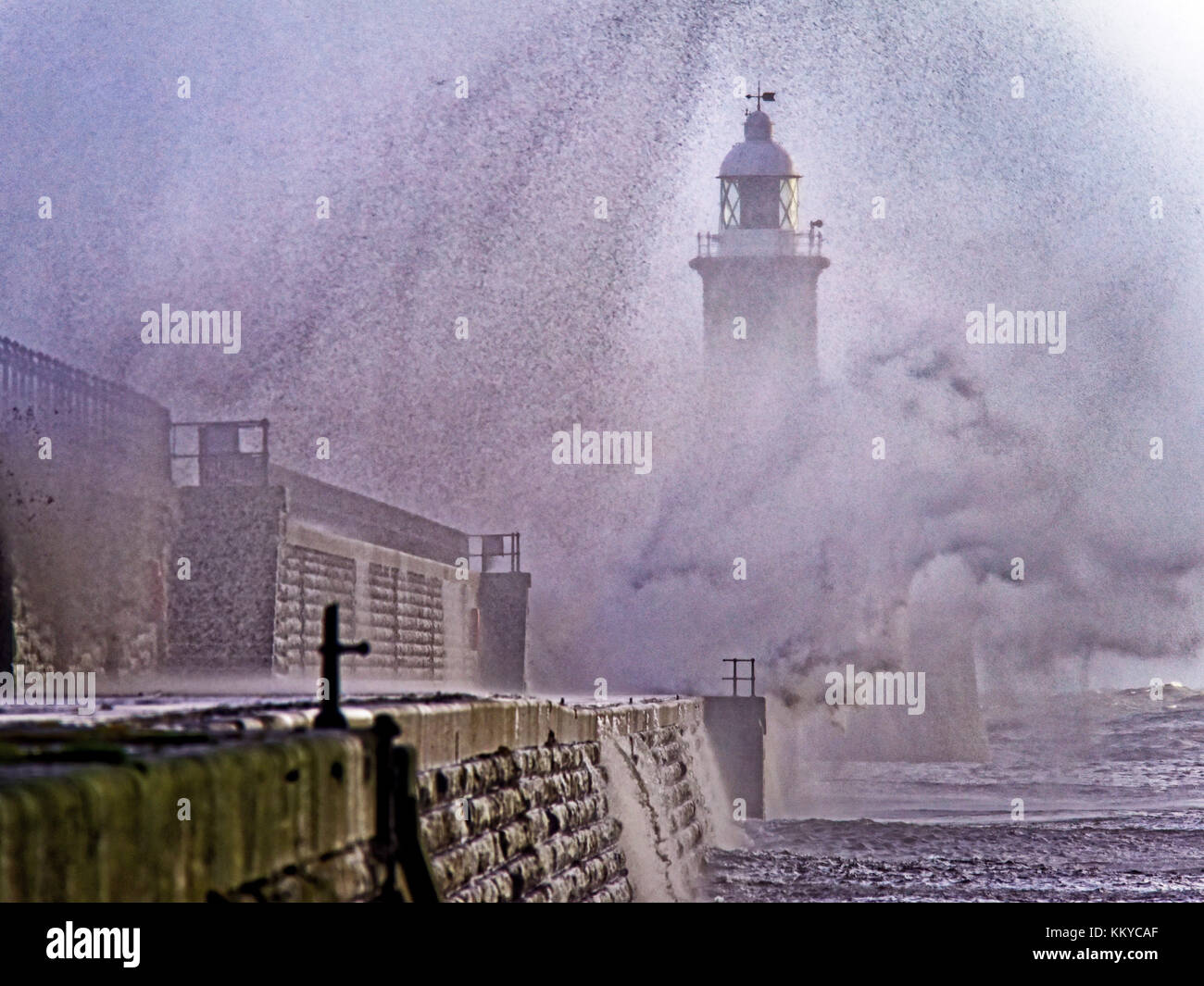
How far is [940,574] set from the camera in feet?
142

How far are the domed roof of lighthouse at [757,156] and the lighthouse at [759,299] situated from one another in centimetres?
19

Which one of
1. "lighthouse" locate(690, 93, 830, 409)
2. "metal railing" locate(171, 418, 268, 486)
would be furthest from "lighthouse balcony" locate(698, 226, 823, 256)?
"metal railing" locate(171, 418, 268, 486)

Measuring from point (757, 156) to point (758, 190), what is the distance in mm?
1048

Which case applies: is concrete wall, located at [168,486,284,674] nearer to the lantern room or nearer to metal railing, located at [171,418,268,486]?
metal railing, located at [171,418,268,486]

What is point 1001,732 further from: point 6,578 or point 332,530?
point 6,578

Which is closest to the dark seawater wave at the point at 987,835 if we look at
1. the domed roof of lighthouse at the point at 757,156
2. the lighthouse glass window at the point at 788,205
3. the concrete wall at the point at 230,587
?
the concrete wall at the point at 230,587

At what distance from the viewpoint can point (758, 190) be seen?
45625 mm

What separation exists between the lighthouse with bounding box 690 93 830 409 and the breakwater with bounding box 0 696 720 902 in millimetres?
33724

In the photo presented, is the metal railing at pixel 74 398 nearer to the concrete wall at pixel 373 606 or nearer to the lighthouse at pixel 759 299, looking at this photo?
the concrete wall at pixel 373 606

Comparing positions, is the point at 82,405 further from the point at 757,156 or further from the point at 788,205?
the point at 757,156

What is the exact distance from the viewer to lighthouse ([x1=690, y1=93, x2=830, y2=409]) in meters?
44.7

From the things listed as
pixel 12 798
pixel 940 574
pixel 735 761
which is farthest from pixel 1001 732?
pixel 12 798

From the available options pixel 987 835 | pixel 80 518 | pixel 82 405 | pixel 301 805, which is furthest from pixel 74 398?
pixel 301 805

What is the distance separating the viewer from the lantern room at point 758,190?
45.4 metres
